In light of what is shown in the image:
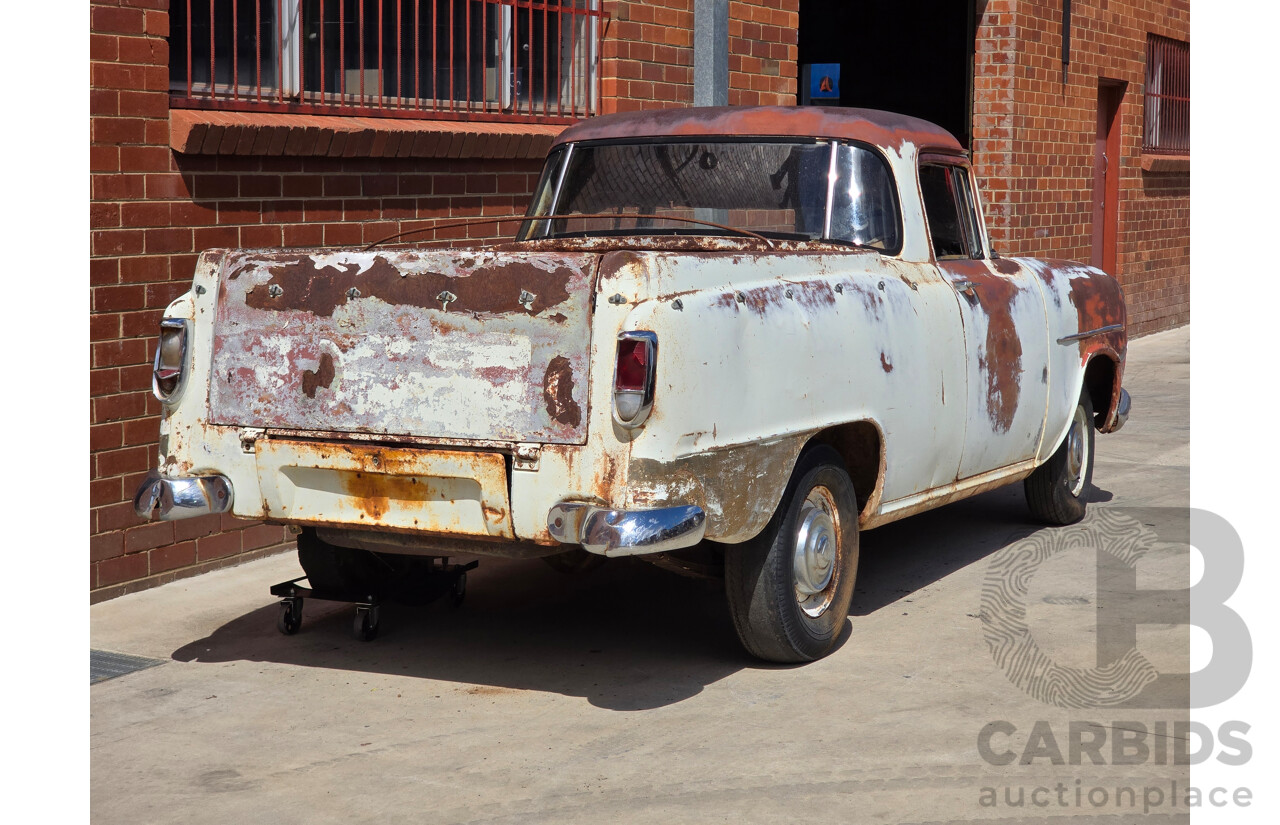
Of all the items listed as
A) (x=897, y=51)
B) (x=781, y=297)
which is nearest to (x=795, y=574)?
(x=781, y=297)

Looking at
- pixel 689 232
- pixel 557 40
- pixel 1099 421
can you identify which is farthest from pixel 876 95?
pixel 689 232

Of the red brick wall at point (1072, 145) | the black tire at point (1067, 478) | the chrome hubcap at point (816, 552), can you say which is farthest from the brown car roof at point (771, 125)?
the red brick wall at point (1072, 145)

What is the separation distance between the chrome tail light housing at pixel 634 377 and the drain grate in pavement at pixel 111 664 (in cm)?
213

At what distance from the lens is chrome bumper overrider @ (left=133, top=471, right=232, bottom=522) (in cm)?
496

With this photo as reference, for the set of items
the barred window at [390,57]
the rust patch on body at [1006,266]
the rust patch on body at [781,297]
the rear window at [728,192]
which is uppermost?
the barred window at [390,57]

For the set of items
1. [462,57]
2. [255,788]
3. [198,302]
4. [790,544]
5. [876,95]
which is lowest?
[255,788]

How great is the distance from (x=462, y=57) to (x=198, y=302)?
3660mm

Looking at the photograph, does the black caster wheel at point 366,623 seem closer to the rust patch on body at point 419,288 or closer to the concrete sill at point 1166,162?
the rust patch on body at point 419,288

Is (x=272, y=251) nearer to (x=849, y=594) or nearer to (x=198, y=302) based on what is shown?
(x=198, y=302)

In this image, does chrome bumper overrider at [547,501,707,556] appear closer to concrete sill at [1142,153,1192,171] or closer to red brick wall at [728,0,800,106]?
red brick wall at [728,0,800,106]

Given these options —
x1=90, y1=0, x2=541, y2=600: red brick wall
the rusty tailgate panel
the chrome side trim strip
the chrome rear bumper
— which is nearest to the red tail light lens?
the rusty tailgate panel

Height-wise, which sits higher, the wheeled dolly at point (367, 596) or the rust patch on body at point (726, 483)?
the rust patch on body at point (726, 483)

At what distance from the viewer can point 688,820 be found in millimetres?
3959

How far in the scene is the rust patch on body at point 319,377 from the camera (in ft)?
15.9
